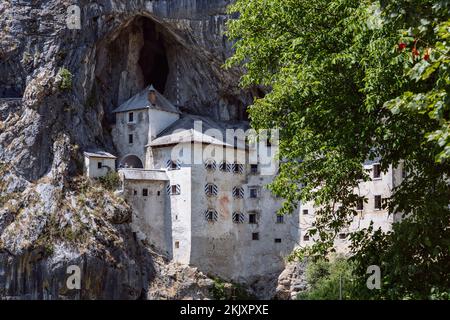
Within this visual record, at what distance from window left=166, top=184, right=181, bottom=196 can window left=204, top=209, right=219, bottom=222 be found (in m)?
2.86

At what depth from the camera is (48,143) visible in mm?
73312

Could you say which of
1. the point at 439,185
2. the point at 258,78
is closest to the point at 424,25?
the point at 439,185

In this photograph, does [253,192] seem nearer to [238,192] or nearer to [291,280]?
[238,192]

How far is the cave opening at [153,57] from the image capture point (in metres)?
80.4

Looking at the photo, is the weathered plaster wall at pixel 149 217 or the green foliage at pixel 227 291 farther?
the weathered plaster wall at pixel 149 217

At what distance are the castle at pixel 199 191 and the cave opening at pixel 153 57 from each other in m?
5.69

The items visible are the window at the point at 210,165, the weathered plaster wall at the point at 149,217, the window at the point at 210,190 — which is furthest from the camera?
the window at the point at 210,165

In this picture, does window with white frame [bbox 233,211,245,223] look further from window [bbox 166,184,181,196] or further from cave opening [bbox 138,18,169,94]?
cave opening [bbox 138,18,169,94]

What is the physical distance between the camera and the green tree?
993 inches

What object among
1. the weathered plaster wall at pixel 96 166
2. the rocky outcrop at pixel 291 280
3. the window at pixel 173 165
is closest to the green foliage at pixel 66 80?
the weathered plaster wall at pixel 96 166

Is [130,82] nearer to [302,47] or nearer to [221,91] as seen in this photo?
[221,91]

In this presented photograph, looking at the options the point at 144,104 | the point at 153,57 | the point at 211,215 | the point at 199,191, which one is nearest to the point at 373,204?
the point at 211,215

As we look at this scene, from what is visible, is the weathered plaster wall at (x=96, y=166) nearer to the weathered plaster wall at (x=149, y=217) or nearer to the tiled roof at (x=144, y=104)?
the weathered plaster wall at (x=149, y=217)

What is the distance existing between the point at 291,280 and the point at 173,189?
1218 centimetres
